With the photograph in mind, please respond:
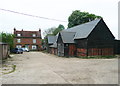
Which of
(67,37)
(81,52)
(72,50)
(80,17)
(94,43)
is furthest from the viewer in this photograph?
(80,17)

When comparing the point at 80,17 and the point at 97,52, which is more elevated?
the point at 80,17

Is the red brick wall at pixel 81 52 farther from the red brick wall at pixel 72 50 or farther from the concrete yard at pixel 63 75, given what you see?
the concrete yard at pixel 63 75

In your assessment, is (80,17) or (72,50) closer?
(72,50)

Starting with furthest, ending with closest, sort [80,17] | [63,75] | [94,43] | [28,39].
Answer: [28,39], [80,17], [94,43], [63,75]

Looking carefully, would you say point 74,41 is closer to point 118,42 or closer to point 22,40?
point 118,42

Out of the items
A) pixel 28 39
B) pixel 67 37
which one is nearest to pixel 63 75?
pixel 67 37

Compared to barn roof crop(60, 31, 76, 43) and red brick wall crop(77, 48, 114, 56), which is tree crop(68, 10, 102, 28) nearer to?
barn roof crop(60, 31, 76, 43)

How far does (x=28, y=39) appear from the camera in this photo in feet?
188

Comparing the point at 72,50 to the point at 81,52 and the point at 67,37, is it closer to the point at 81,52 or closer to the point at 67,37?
the point at 81,52

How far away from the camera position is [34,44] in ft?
190

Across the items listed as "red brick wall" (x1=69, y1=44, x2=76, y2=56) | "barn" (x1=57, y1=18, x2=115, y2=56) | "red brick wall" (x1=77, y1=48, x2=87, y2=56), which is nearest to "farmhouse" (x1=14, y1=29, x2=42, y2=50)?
"barn" (x1=57, y1=18, x2=115, y2=56)

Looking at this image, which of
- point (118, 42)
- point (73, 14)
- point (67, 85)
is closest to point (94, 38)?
point (118, 42)

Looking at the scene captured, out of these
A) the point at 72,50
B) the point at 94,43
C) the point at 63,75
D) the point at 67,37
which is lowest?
the point at 63,75

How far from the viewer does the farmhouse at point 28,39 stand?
2223 inches
